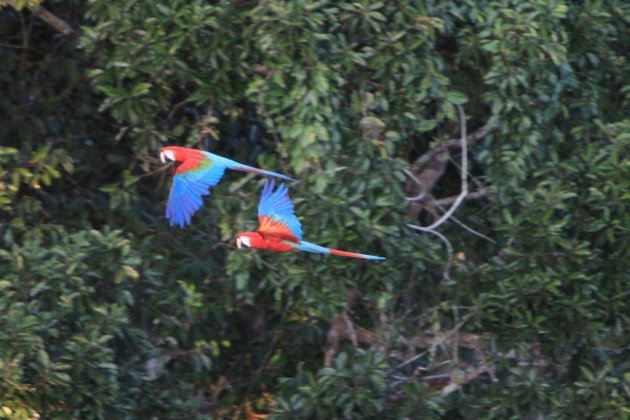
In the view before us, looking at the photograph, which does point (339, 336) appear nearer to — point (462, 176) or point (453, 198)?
point (453, 198)

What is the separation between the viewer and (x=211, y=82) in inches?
227

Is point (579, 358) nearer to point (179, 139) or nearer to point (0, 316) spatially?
point (179, 139)

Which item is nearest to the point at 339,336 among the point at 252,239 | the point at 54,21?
the point at 252,239

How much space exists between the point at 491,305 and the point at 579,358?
0.51 meters

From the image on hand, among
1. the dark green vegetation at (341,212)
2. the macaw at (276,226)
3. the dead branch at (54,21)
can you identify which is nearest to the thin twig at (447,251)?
the dark green vegetation at (341,212)

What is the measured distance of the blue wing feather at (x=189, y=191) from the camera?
4.79 m

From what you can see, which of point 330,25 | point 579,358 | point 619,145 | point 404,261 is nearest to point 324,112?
point 330,25

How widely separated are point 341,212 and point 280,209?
26.0 inches

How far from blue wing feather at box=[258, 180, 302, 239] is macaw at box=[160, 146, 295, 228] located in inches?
3.3

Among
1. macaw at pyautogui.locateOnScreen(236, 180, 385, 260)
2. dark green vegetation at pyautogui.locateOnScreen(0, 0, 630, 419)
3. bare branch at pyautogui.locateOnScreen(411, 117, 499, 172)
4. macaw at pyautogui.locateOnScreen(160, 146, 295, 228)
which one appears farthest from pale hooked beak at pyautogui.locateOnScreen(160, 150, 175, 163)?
bare branch at pyautogui.locateOnScreen(411, 117, 499, 172)

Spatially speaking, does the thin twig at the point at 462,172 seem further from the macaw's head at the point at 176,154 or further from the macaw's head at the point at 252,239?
the macaw's head at the point at 176,154

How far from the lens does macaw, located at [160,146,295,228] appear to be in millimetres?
4797

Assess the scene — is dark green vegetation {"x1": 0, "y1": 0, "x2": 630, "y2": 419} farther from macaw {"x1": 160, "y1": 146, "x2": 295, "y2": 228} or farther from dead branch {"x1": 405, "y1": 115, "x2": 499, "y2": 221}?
macaw {"x1": 160, "y1": 146, "x2": 295, "y2": 228}

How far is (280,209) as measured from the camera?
485 centimetres
